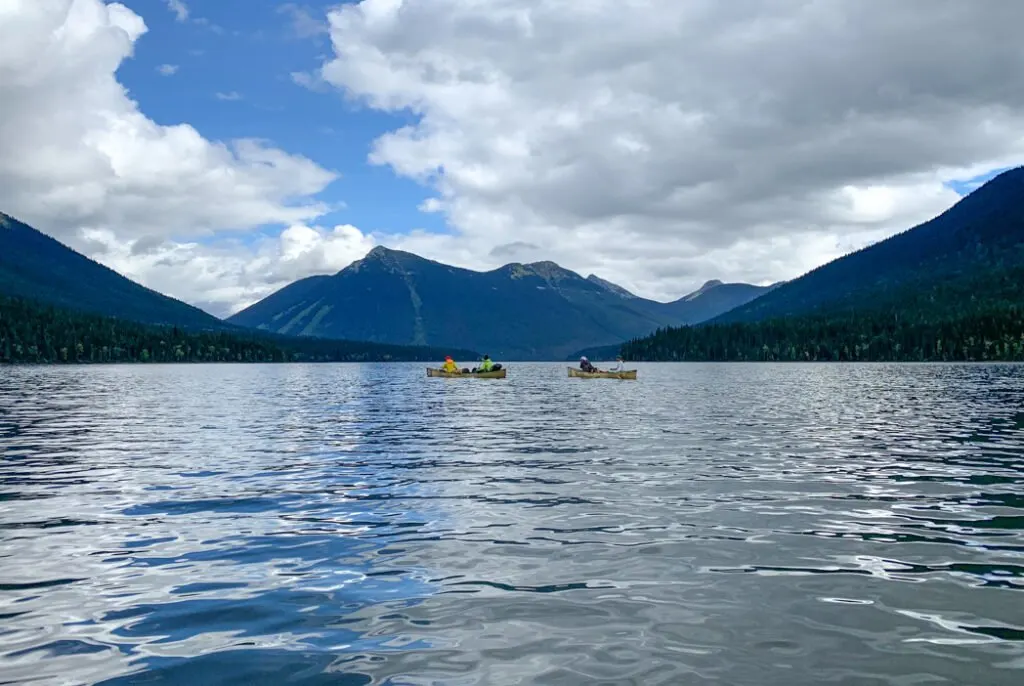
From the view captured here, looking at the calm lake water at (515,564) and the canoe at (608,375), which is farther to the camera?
the canoe at (608,375)

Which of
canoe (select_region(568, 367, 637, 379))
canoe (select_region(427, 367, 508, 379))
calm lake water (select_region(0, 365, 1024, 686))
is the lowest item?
calm lake water (select_region(0, 365, 1024, 686))

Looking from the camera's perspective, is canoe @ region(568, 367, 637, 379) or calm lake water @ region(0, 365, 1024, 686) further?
canoe @ region(568, 367, 637, 379)

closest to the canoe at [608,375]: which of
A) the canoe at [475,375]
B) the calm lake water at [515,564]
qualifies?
the canoe at [475,375]

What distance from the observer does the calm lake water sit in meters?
10.6

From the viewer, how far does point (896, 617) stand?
12.2 meters

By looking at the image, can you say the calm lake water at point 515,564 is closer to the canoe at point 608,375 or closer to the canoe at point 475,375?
the canoe at point 608,375

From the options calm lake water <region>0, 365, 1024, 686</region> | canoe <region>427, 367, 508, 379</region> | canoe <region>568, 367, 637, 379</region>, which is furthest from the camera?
canoe <region>427, 367, 508, 379</region>

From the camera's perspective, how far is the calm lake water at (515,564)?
34.7 feet

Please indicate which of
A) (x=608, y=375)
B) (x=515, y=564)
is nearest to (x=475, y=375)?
(x=608, y=375)

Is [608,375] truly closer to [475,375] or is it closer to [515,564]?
[475,375]

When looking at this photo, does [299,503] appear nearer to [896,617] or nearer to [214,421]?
[896,617]

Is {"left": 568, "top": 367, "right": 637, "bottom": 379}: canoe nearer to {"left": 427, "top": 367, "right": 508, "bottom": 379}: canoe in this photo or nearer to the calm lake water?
{"left": 427, "top": 367, "right": 508, "bottom": 379}: canoe

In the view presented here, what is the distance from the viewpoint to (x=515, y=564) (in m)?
15.6

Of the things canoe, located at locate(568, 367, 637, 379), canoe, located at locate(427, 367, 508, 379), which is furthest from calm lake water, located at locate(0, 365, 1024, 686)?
canoe, located at locate(427, 367, 508, 379)
